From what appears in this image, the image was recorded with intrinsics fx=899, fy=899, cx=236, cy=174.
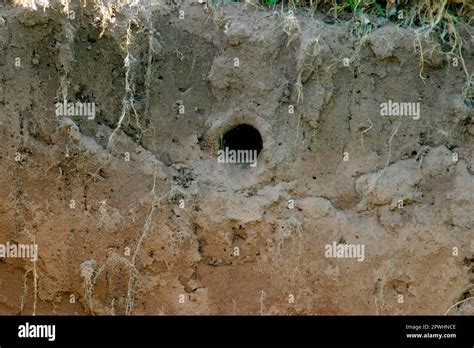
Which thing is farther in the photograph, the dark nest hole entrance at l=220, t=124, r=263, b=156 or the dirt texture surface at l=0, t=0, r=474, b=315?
the dark nest hole entrance at l=220, t=124, r=263, b=156

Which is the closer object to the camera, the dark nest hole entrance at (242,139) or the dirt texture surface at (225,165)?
the dirt texture surface at (225,165)

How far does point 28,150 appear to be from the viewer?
Result: 15.9ft

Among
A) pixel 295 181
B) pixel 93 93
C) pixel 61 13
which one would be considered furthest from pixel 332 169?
pixel 61 13

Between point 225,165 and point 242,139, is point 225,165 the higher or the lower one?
the lower one

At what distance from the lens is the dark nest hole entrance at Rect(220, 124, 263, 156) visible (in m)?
4.99

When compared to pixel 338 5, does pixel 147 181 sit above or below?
below

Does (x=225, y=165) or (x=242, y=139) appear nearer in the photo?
(x=225, y=165)

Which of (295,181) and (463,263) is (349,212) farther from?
(463,263)

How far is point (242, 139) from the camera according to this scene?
5125mm

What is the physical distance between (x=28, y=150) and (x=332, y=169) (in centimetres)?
164

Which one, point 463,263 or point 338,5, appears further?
point 338,5

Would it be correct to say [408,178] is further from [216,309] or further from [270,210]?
[216,309]

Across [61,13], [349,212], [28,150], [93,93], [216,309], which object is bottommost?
[216,309]

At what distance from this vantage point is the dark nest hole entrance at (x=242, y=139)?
16.4 ft
